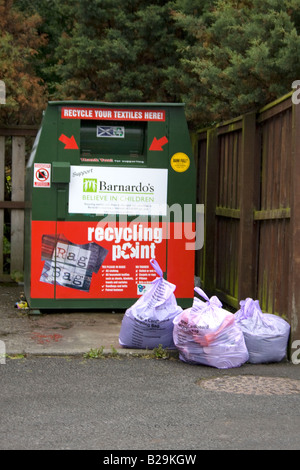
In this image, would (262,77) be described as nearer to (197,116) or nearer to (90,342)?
(90,342)

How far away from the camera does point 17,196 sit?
9.46 metres

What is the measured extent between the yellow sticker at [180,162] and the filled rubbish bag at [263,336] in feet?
6.42

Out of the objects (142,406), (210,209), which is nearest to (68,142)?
(210,209)

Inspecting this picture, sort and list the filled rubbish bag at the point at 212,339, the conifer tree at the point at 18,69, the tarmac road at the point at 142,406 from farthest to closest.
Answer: the conifer tree at the point at 18,69 → the filled rubbish bag at the point at 212,339 → the tarmac road at the point at 142,406

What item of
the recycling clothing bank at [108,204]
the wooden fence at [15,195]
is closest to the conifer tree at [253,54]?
the recycling clothing bank at [108,204]

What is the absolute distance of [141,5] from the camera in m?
12.8

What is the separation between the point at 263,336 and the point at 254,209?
5.67ft

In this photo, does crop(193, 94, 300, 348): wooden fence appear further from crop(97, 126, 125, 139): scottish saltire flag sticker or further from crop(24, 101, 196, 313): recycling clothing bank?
crop(97, 126, 125, 139): scottish saltire flag sticker

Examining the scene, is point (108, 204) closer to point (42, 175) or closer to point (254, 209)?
point (42, 175)

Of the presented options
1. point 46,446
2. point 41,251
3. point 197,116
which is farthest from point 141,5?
point 46,446

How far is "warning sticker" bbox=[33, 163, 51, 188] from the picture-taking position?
6953mm

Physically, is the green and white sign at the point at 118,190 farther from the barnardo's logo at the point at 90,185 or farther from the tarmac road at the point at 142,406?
the tarmac road at the point at 142,406

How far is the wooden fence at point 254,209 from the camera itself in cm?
564

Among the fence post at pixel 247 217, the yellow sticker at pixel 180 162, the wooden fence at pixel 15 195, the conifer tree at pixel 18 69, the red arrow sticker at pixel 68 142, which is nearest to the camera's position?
the fence post at pixel 247 217
